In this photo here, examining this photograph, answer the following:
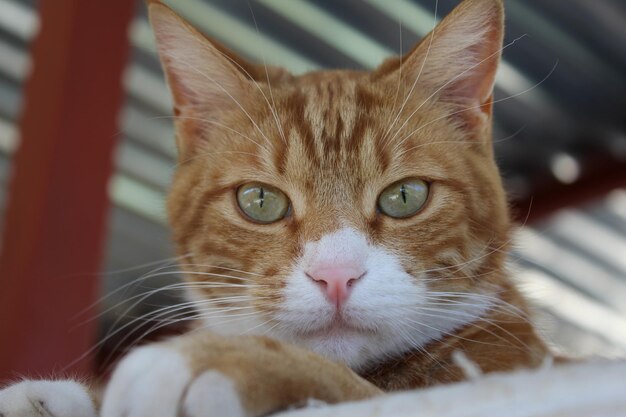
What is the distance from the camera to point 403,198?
160 cm

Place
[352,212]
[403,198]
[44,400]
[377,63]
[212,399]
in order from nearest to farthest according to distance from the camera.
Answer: [212,399] < [44,400] < [352,212] < [403,198] < [377,63]

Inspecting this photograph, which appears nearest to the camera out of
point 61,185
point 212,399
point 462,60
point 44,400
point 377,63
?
point 212,399

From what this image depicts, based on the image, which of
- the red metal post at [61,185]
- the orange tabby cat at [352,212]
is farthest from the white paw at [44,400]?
the red metal post at [61,185]

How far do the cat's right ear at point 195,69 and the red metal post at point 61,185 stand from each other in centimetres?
109

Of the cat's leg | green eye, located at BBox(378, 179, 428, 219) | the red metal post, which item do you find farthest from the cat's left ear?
the red metal post

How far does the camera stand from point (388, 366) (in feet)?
4.87

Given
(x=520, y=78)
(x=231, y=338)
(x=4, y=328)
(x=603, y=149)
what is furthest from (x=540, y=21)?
(x=231, y=338)

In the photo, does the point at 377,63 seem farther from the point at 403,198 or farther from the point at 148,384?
the point at 148,384

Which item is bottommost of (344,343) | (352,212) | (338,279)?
(344,343)

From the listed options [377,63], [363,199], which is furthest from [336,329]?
[377,63]

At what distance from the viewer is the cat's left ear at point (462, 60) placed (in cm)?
171

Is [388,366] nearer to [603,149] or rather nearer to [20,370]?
[20,370]

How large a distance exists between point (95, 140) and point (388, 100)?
156 cm

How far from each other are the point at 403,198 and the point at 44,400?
789 mm
